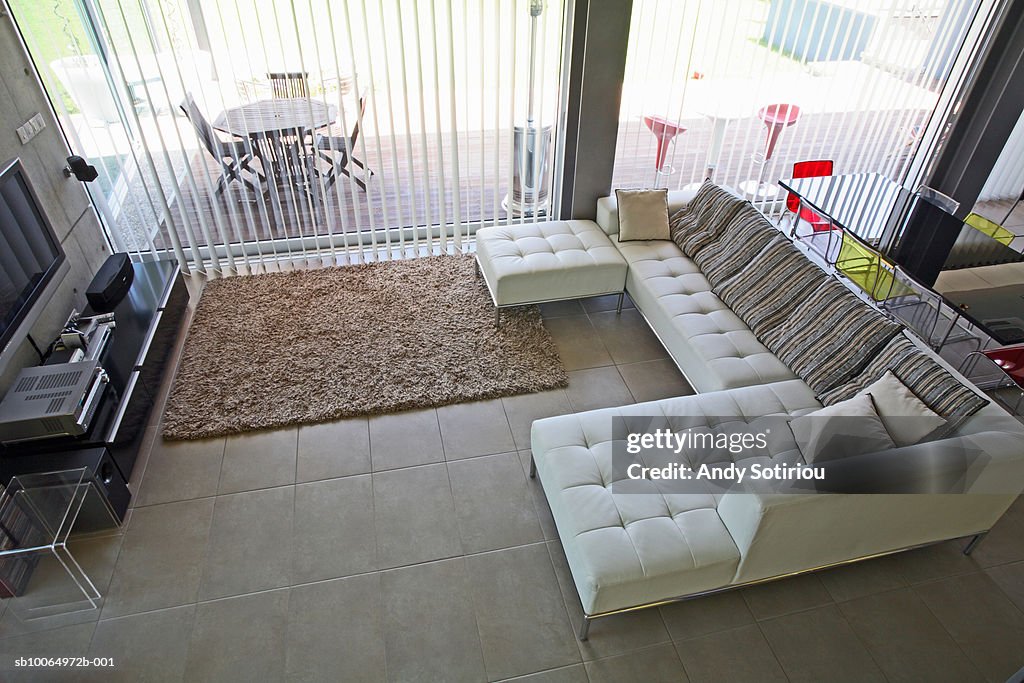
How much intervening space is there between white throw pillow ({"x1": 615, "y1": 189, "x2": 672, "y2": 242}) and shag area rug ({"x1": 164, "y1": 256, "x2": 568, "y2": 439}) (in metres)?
0.82

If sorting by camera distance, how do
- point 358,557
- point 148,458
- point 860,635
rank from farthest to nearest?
1. point 148,458
2. point 358,557
3. point 860,635

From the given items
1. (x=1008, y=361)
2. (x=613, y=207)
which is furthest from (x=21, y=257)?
(x=1008, y=361)

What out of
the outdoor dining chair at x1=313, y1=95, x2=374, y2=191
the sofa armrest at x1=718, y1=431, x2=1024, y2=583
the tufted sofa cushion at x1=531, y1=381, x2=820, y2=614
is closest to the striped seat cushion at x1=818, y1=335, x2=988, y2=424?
the sofa armrest at x1=718, y1=431, x2=1024, y2=583

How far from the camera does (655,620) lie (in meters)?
2.50

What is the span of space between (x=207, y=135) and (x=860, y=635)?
4463 millimetres

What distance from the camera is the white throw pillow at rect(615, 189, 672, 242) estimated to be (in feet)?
13.6

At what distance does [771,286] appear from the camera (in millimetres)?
Answer: 3451

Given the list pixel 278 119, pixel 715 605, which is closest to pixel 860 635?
pixel 715 605

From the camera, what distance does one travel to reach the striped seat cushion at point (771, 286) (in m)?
3.34

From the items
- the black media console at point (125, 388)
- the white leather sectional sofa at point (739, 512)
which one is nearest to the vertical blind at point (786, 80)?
the white leather sectional sofa at point (739, 512)

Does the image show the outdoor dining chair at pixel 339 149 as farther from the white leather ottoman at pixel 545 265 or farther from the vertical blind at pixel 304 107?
the white leather ottoman at pixel 545 265

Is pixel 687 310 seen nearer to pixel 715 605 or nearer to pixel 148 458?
pixel 715 605

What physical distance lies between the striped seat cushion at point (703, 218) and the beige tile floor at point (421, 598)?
6.05ft

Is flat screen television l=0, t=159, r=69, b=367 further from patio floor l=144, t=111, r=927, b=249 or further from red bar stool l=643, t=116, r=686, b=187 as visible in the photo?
red bar stool l=643, t=116, r=686, b=187
